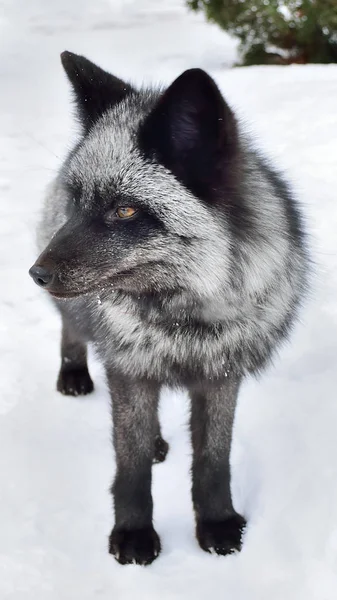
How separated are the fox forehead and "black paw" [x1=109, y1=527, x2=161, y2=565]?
1297 millimetres

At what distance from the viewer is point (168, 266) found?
2562mm

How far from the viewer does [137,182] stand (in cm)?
250

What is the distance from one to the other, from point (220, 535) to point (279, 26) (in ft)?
20.4

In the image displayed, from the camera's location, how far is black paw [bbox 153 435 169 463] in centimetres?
357

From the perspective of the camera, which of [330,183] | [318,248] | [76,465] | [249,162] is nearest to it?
[249,162]

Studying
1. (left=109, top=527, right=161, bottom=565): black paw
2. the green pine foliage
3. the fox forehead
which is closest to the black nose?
the fox forehead

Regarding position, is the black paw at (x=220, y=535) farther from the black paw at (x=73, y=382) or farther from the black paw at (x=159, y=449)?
the black paw at (x=73, y=382)

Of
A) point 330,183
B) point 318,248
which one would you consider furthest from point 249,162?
point 330,183

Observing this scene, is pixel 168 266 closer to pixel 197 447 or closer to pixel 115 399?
pixel 115 399

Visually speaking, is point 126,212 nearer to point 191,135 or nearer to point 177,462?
point 191,135

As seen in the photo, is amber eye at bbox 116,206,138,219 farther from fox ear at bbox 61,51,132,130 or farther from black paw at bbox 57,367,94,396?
black paw at bbox 57,367,94,396

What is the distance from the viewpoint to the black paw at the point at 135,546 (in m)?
2.97

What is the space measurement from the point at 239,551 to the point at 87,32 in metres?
10.00

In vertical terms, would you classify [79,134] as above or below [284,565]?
above
